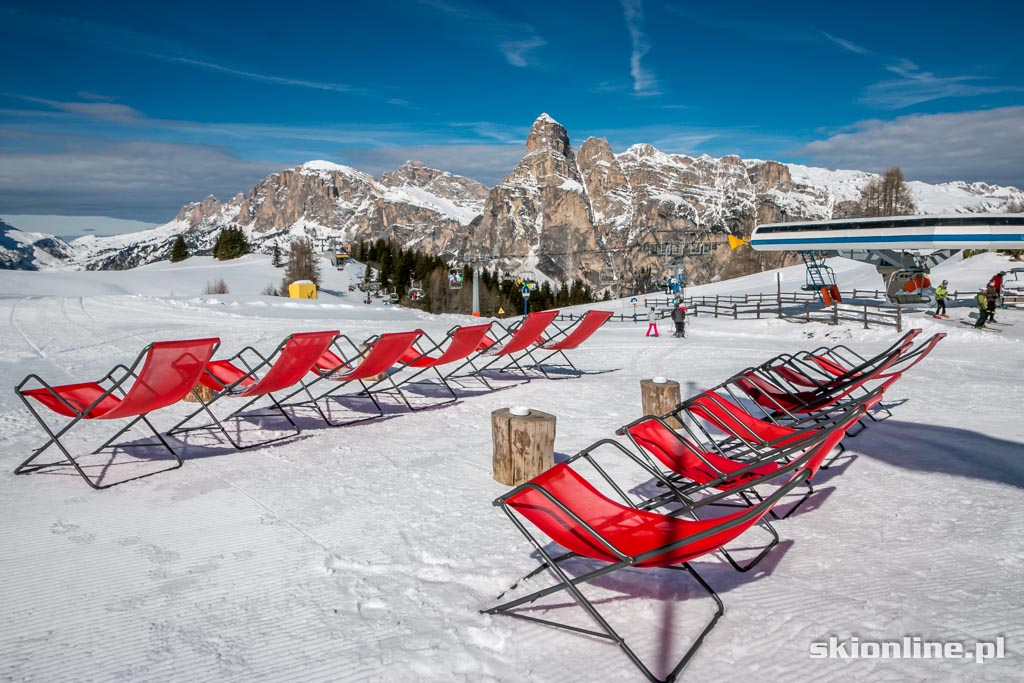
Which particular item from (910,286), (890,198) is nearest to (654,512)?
(910,286)

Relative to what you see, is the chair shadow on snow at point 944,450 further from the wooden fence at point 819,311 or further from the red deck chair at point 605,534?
the wooden fence at point 819,311

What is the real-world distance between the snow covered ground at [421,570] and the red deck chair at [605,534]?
0.30 feet

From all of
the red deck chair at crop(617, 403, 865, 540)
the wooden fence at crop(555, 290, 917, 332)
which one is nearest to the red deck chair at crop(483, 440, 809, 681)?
the red deck chair at crop(617, 403, 865, 540)

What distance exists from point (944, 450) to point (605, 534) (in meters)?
4.14

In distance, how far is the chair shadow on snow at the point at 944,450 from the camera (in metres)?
4.86

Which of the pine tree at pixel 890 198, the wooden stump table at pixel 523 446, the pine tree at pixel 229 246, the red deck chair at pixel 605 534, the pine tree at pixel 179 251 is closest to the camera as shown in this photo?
the red deck chair at pixel 605 534

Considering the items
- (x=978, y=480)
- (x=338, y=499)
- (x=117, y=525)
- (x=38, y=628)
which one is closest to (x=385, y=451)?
(x=338, y=499)

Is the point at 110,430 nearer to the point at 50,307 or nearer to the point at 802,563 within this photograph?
the point at 802,563

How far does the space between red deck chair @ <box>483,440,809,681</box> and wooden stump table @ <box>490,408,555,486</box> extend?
1.35 metres

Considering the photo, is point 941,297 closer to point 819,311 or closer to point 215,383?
point 819,311

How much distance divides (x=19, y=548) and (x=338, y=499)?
5.53 ft

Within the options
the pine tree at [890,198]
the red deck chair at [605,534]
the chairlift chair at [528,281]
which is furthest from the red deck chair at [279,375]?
the pine tree at [890,198]

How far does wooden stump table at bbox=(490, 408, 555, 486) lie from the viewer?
15.1 feet

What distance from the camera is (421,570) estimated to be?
3215 millimetres
